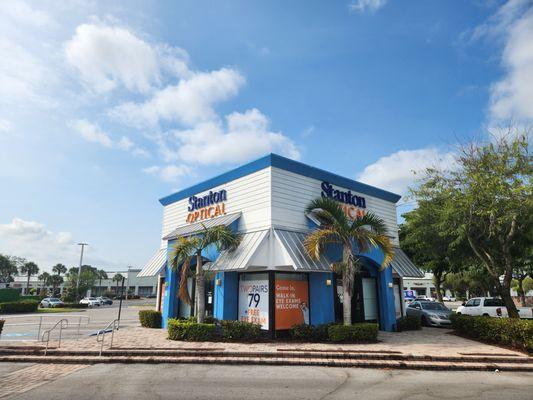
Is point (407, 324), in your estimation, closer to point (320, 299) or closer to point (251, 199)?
point (320, 299)

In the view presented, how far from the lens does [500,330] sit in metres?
13.4

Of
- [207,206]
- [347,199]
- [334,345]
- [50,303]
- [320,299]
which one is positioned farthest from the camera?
[50,303]

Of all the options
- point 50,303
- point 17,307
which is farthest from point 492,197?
point 50,303

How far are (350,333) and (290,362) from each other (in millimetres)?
3478

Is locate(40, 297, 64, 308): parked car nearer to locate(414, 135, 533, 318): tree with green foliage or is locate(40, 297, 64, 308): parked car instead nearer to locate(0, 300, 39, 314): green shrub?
locate(0, 300, 39, 314): green shrub

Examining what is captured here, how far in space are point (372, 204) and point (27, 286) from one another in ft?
334

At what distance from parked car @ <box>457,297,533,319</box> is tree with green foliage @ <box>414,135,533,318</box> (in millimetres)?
7395

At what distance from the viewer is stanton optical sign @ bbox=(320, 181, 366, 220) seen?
17.1 meters

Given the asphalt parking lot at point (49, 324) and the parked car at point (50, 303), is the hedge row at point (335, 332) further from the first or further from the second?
the parked car at point (50, 303)

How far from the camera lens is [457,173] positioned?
15703 mm

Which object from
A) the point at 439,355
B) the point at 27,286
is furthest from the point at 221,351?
the point at 27,286

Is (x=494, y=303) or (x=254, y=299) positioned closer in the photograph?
(x=254, y=299)

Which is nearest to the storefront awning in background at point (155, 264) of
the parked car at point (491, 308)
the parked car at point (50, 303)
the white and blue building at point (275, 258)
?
the white and blue building at point (275, 258)

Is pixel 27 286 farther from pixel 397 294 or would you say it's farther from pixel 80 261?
pixel 397 294
